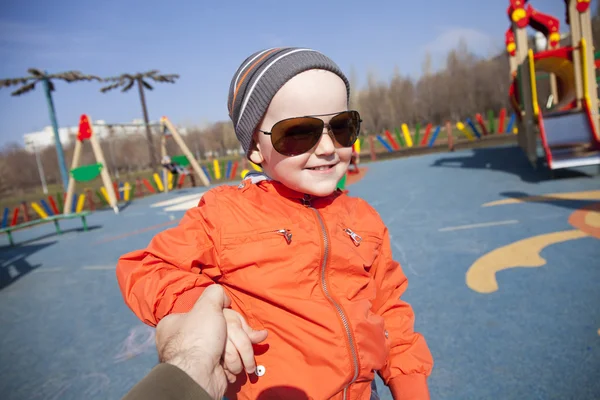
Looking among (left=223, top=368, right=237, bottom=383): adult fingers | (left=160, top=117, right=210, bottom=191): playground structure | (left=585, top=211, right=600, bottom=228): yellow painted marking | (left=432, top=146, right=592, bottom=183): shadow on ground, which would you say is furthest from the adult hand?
(left=160, top=117, right=210, bottom=191): playground structure

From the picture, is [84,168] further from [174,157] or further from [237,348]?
[237,348]

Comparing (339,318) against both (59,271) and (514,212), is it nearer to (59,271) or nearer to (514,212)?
(514,212)

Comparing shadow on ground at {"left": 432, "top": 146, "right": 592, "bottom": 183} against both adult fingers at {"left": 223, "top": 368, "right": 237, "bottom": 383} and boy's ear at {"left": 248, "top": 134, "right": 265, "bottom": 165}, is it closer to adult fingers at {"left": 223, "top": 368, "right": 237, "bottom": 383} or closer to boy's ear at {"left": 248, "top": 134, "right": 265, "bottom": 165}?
boy's ear at {"left": 248, "top": 134, "right": 265, "bottom": 165}

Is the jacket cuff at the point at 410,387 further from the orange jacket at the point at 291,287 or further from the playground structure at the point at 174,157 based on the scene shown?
the playground structure at the point at 174,157

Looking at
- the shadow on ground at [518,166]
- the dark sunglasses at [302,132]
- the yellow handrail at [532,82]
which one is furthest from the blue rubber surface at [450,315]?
the yellow handrail at [532,82]

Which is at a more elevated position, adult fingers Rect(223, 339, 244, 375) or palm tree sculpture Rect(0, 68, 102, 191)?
palm tree sculpture Rect(0, 68, 102, 191)

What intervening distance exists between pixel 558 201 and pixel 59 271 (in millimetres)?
8061

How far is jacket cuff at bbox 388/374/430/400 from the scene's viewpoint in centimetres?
131

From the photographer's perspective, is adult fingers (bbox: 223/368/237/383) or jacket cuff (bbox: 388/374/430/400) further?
jacket cuff (bbox: 388/374/430/400)

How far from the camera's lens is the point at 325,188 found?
1.37 meters

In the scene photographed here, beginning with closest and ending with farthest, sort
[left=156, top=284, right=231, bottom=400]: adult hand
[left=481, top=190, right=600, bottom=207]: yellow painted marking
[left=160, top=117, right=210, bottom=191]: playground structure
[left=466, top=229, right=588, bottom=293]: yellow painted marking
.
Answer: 1. [left=156, top=284, right=231, bottom=400]: adult hand
2. [left=466, top=229, right=588, bottom=293]: yellow painted marking
3. [left=481, top=190, right=600, bottom=207]: yellow painted marking
4. [left=160, top=117, right=210, bottom=191]: playground structure

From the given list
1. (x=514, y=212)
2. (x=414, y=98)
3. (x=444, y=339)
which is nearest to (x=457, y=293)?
(x=444, y=339)

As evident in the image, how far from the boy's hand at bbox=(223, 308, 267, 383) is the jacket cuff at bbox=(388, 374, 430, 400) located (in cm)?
78

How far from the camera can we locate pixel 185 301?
3.40 feet
